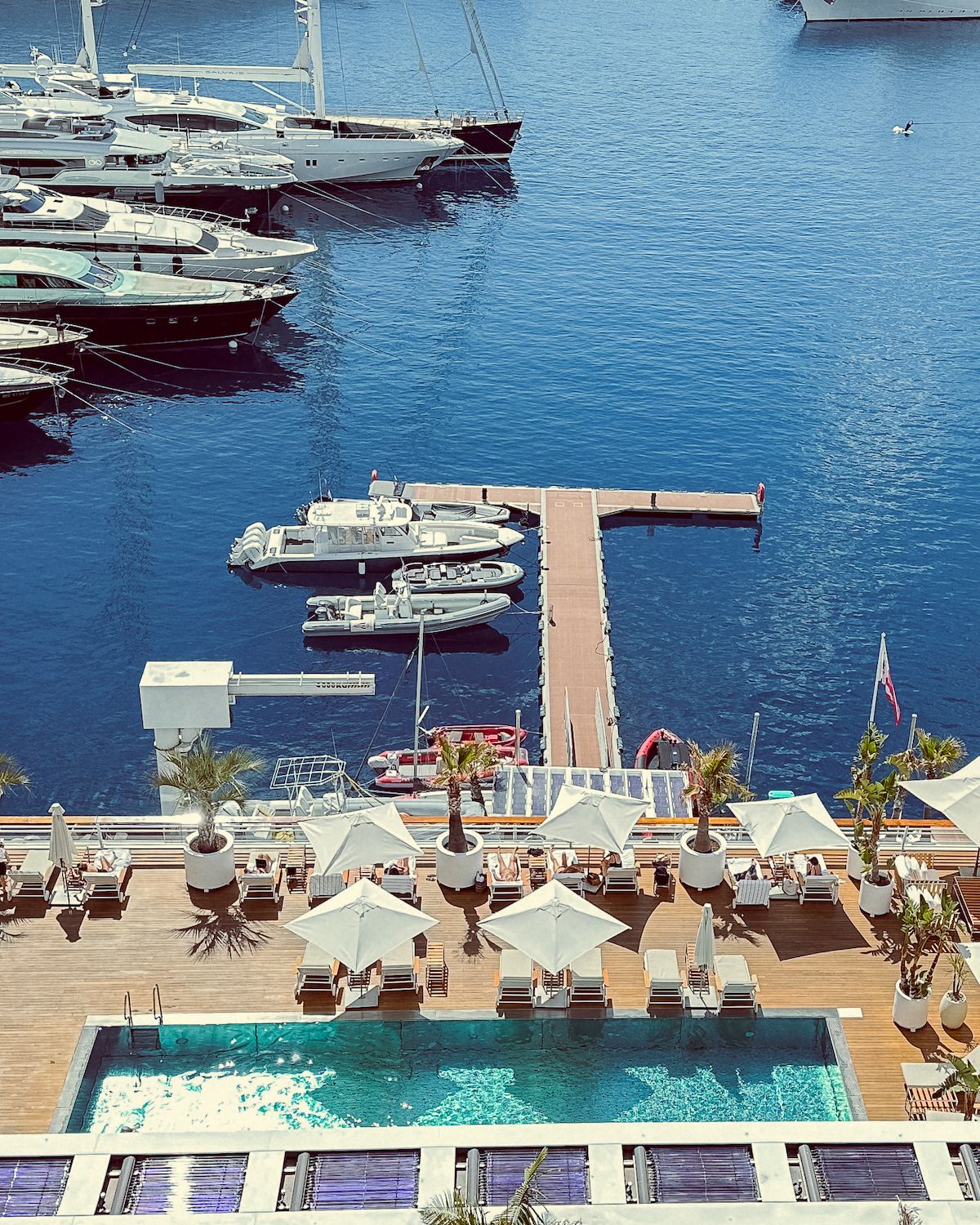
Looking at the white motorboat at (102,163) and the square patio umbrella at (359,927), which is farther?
the white motorboat at (102,163)

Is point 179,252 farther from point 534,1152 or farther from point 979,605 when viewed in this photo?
point 534,1152

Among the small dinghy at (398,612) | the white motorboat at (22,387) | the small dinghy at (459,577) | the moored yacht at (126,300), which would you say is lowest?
the small dinghy at (398,612)

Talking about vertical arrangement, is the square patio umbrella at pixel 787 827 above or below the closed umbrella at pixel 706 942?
above

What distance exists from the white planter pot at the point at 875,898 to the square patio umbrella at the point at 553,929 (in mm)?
6829

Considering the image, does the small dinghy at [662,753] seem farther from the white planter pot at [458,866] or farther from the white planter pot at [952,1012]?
the white planter pot at [952,1012]

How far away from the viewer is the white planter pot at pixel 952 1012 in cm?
3419

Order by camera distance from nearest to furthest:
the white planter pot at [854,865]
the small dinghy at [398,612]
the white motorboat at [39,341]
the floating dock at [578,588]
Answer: the white planter pot at [854,865], the floating dock at [578,588], the small dinghy at [398,612], the white motorboat at [39,341]

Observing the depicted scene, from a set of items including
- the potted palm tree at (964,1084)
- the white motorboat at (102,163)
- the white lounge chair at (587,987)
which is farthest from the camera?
the white motorboat at (102,163)

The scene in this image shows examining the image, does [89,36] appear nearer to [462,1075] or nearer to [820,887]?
[820,887]

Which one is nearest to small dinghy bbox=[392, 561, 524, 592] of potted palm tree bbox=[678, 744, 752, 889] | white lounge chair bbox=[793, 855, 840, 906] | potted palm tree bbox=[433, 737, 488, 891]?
potted palm tree bbox=[433, 737, 488, 891]

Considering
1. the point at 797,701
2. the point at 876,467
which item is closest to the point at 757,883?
the point at 797,701

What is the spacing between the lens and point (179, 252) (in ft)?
337

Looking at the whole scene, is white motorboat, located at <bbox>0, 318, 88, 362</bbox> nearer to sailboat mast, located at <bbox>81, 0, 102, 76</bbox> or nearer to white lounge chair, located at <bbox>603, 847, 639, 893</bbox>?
sailboat mast, located at <bbox>81, 0, 102, 76</bbox>

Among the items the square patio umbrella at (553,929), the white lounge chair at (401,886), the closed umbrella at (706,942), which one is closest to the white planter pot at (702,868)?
the closed umbrella at (706,942)
